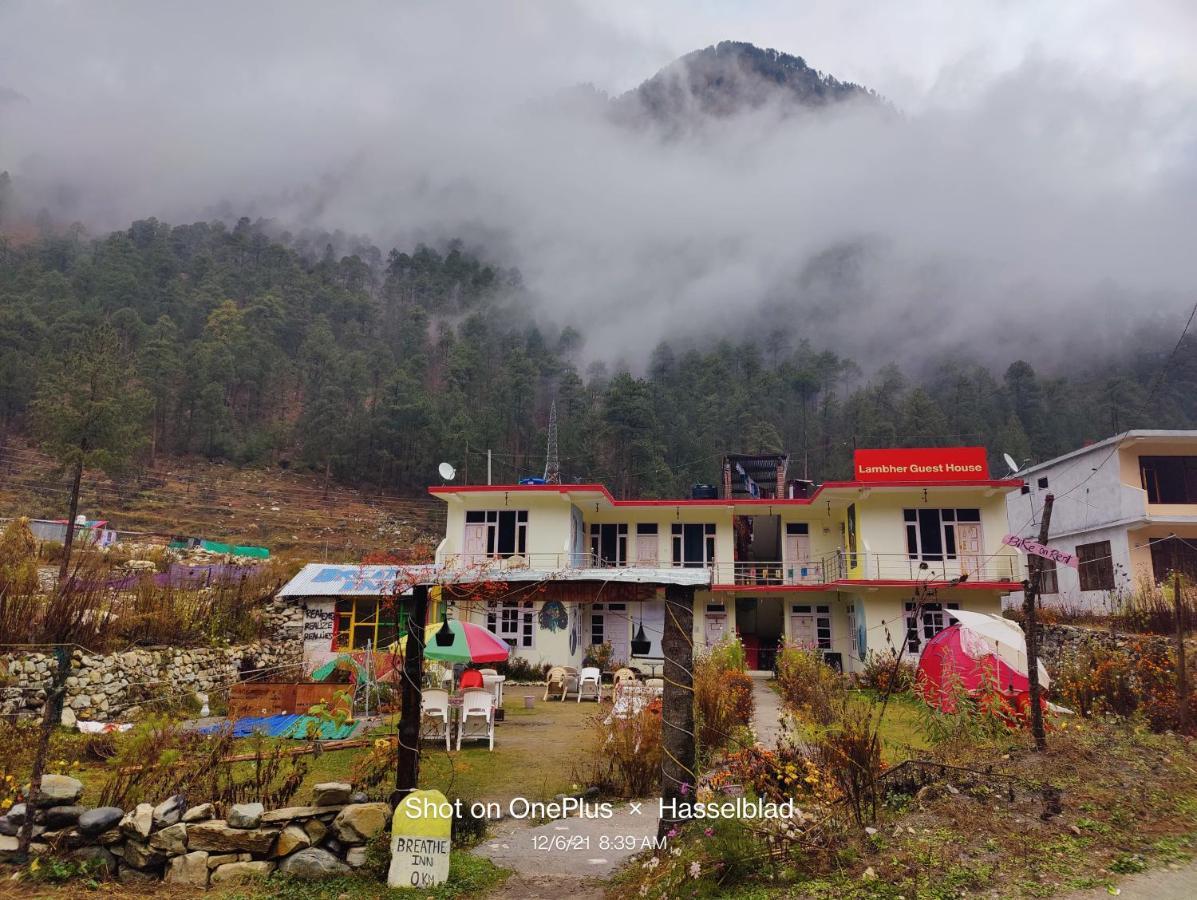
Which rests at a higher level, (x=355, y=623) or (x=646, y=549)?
(x=646, y=549)

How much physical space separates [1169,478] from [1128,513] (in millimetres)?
2104

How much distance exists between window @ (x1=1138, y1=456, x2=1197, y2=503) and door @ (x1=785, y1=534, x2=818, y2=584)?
981 cm

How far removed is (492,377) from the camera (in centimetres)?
6203

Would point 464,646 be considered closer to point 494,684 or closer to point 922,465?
point 494,684

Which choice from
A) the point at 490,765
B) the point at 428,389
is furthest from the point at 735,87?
the point at 490,765

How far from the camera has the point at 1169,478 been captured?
20719 mm

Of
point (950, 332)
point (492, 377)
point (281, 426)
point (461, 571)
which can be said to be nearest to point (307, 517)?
point (281, 426)

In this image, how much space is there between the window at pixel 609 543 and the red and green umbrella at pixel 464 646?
1279 cm

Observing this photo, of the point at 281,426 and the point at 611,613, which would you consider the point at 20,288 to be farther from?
the point at 611,613

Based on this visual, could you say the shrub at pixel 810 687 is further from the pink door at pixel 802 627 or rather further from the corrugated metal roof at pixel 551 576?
the pink door at pixel 802 627

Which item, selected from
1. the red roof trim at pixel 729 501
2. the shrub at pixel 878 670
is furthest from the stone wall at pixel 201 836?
Answer: the red roof trim at pixel 729 501

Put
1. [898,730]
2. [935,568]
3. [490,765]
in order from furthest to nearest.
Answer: [935,568] < [898,730] < [490,765]

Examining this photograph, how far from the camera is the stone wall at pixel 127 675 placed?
11.3 m

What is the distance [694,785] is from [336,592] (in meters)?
14.2
